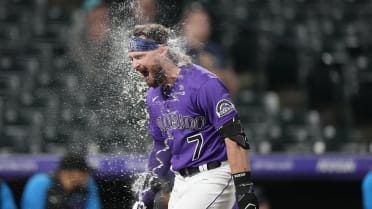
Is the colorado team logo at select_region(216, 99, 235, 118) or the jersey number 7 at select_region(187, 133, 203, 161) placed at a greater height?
the colorado team logo at select_region(216, 99, 235, 118)

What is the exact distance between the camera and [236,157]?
4184 millimetres

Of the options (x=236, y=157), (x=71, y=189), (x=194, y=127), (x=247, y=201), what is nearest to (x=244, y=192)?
(x=247, y=201)

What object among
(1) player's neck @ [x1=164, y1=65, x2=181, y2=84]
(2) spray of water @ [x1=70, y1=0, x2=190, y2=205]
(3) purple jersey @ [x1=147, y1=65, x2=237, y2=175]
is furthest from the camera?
(2) spray of water @ [x1=70, y1=0, x2=190, y2=205]

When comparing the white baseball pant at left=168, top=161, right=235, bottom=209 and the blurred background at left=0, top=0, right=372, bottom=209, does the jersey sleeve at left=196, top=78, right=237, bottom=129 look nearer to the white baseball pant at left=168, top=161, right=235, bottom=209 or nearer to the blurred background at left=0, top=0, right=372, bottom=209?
the white baseball pant at left=168, top=161, right=235, bottom=209

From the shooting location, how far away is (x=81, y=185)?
228 inches

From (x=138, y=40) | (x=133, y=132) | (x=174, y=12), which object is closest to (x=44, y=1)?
(x=174, y=12)

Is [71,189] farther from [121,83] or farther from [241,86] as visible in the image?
[241,86]

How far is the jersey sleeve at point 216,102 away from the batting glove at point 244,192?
0.30m

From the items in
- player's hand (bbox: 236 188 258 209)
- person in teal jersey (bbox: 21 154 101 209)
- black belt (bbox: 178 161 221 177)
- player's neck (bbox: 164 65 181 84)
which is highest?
player's neck (bbox: 164 65 181 84)

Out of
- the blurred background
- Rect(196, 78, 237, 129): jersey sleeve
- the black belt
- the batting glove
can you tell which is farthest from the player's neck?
the blurred background

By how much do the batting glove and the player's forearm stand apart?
29mm

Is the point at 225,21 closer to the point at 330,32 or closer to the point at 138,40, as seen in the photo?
the point at 330,32

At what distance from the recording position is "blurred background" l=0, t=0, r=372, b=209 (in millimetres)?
5992

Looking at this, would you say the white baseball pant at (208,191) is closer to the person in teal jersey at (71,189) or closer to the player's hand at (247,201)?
the player's hand at (247,201)
